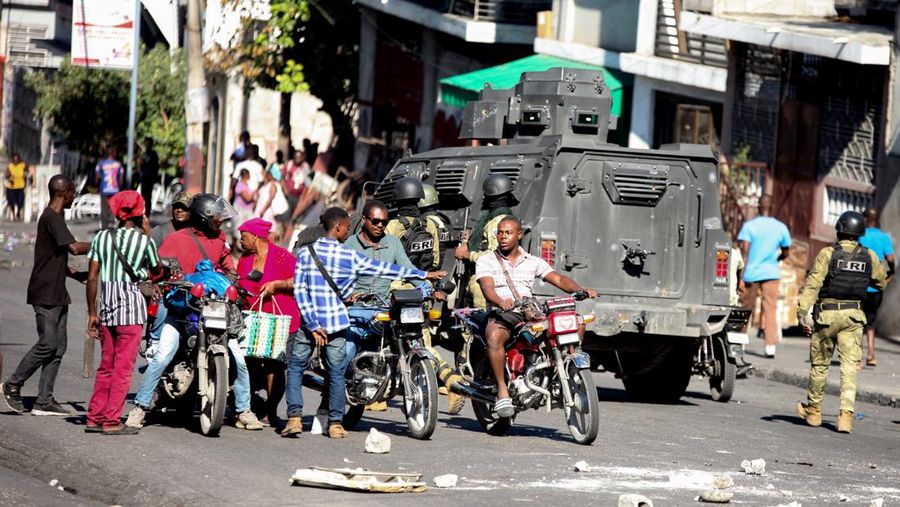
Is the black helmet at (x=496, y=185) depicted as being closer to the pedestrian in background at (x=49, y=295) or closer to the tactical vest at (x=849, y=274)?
the tactical vest at (x=849, y=274)

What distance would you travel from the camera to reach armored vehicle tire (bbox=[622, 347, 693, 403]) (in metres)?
15.0

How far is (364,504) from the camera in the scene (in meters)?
8.84

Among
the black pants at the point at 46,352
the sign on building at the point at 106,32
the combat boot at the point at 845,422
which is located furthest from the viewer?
the sign on building at the point at 106,32

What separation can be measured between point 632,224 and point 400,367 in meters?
4.26

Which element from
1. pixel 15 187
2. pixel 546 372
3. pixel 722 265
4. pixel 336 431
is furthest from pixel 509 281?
pixel 15 187

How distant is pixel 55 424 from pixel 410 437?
242 centimetres

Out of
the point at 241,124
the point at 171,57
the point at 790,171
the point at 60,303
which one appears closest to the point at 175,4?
the point at 790,171

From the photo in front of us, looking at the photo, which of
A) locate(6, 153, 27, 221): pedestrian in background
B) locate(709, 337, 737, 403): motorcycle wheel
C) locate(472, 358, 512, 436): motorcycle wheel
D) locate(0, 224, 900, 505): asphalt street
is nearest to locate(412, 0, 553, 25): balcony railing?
locate(6, 153, 27, 221): pedestrian in background

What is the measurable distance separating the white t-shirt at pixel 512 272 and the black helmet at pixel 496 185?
2.82 m

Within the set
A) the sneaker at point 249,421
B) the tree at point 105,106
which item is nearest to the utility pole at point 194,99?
the sneaker at point 249,421

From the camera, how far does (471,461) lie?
34.2 ft

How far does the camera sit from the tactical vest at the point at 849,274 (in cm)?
1354

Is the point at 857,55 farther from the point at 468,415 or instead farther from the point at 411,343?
the point at 411,343

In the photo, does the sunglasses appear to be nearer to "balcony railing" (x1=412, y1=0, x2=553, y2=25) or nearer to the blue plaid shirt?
the blue plaid shirt
